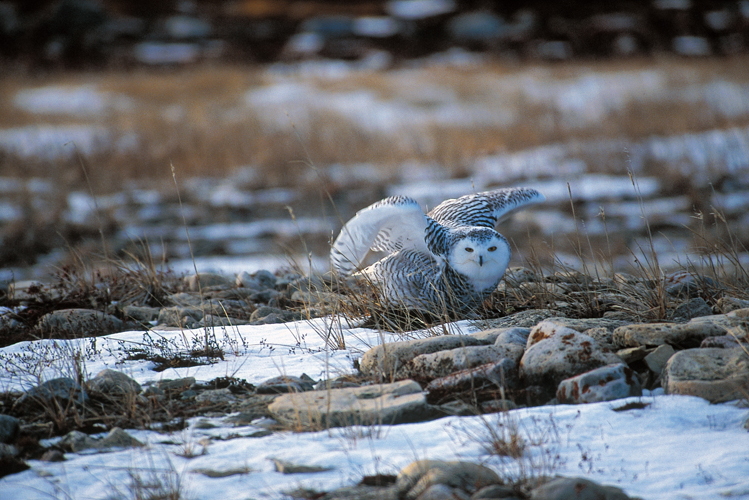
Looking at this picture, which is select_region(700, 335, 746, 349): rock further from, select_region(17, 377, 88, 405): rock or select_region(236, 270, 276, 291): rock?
select_region(236, 270, 276, 291): rock

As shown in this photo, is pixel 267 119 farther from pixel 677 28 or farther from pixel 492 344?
pixel 677 28

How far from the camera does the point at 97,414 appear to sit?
A: 7.99ft

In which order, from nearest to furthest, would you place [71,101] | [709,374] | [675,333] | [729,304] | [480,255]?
→ [709,374] < [675,333] < [480,255] < [729,304] < [71,101]

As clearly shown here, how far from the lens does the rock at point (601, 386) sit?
2.49m

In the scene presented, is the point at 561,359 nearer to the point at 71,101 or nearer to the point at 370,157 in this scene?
the point at 370,157

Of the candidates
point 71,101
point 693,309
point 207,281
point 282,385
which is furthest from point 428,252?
point 71,101

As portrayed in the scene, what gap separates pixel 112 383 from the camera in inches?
107

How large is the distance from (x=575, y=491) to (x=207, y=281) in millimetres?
3881

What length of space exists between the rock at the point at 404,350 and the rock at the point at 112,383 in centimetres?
110

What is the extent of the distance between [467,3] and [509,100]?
1927cm

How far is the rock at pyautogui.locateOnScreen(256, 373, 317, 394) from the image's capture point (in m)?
2.74

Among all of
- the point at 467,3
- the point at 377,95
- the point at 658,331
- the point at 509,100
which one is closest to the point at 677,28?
the point at 467,3

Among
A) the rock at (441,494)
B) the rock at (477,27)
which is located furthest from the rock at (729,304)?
the rock at (477,27)

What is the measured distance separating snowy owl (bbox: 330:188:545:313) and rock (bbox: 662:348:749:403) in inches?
41.2
